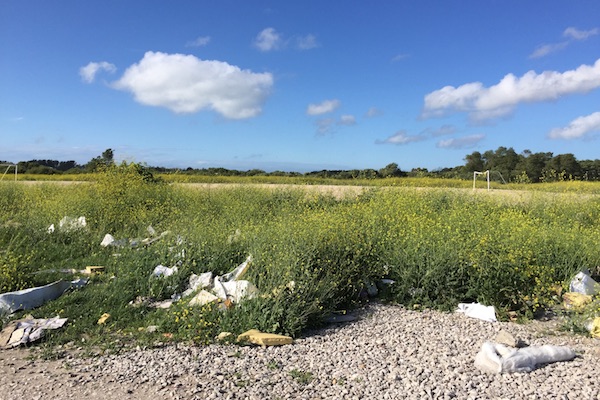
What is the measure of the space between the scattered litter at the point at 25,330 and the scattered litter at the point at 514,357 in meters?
4.13

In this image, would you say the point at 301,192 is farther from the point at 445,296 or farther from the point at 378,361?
the point at 378,361

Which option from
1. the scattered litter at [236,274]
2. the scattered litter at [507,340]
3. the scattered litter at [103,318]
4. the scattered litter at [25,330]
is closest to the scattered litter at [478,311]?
the scattered litter at [507,340]

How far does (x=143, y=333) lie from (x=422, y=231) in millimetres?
4096

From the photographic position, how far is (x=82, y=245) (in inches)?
316

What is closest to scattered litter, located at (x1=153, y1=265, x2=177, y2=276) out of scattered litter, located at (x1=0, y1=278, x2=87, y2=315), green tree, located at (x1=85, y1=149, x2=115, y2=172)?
scattered litter, located at (x1=0, y1=278, x2=87, y2=315)

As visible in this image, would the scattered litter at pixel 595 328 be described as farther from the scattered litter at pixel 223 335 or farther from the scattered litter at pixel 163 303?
the scattered litter at pixel 163 303

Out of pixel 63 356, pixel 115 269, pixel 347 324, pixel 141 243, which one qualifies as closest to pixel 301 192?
pixel 141 243

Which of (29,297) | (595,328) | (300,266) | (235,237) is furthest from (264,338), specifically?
(595,328)

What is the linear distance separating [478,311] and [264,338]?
254 centimetres

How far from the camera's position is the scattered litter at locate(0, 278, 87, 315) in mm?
5061

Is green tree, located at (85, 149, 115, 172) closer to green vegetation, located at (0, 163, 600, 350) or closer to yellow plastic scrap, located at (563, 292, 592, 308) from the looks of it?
green vegetation, located at (0, 163, 600, 350)

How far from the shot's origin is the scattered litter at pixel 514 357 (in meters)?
3.57

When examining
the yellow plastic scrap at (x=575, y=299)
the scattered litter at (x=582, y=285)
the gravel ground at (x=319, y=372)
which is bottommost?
the gravel ground at (x=319, y=372)

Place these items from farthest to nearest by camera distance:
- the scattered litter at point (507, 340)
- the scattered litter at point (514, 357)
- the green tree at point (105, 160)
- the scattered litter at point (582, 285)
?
the green tree at point (105, 160)
the scattered litter at point (582, 285)
the scattered litter at point (507, 340)
the scattered litter at point (514, 357)
